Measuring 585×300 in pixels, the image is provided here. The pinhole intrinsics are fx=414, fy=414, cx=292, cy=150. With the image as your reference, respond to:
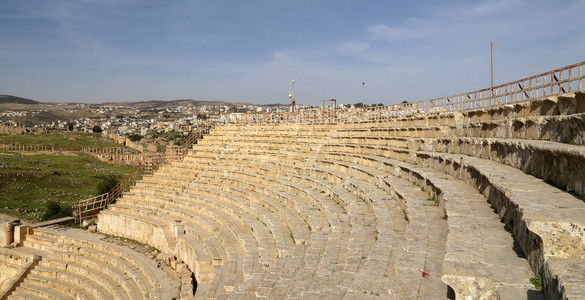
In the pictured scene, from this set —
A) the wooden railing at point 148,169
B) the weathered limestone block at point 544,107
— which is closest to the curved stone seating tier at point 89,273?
the wooden railing at point 148,169

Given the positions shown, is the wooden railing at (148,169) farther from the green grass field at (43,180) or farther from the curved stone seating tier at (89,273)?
the curved stone seating tier at (89,273)

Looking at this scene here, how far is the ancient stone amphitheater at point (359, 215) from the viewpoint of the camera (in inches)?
166

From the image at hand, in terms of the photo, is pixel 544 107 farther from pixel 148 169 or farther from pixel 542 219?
pixel 148 169

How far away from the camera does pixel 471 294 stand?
3.56 meters

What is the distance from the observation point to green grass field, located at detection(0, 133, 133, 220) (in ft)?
82.9

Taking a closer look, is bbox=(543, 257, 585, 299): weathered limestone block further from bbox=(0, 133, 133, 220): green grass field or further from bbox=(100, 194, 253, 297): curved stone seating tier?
bbox=(0, 133, 133, 220): green grass field

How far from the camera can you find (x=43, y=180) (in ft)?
105

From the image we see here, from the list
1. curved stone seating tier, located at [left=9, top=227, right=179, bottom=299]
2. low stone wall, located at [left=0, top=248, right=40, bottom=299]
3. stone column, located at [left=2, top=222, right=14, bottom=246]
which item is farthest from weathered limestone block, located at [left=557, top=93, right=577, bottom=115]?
stone column, located at [left=2, top=222, right=14, bottom=246]

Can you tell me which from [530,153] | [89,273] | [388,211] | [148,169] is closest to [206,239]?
[89,273]

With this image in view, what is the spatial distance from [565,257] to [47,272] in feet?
53.2

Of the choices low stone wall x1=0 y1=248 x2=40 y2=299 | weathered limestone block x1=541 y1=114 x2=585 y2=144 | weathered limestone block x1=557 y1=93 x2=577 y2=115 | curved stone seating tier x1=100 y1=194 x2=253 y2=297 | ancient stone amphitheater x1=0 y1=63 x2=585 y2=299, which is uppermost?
weathered limestone block x1=557 y1=93 x2=577 y2=115

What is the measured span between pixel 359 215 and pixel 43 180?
31.4 m

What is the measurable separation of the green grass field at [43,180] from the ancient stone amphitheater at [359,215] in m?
8.94

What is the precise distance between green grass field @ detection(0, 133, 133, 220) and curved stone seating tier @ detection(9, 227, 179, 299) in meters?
7.81
